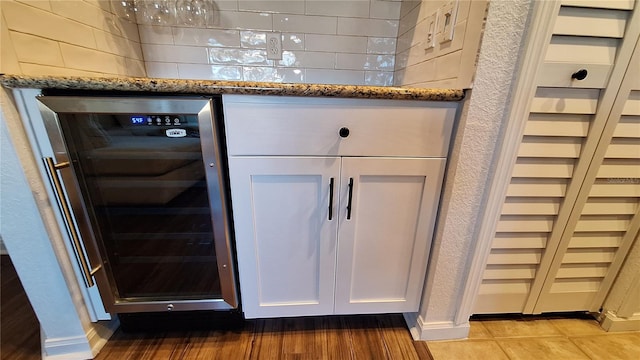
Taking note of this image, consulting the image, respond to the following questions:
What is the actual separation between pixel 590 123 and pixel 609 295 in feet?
2.60

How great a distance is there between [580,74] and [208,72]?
4.86 ft

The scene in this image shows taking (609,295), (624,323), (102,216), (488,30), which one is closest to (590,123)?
(488,30)

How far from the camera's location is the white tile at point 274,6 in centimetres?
114

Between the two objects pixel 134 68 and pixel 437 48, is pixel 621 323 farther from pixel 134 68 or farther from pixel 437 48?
pixel 134 68

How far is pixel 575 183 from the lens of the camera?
0.86 metres

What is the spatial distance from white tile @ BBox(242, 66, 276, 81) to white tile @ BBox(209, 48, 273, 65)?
0.08 feet

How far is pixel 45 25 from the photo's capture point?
2.39 feet

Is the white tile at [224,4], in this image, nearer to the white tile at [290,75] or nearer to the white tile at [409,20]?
the white tile at [290,75]

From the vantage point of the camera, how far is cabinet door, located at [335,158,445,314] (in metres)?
0.80

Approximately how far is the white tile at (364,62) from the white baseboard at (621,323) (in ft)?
4.92

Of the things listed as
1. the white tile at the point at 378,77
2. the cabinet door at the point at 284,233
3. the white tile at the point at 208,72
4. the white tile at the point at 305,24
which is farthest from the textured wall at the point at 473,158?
the white tile at the point at 208,72

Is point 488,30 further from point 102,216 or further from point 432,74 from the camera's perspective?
point 102,216

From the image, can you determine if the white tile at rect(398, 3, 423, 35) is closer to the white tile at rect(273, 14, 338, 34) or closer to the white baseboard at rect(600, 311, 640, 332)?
the white tile at rect(273, 14, 338, 34)

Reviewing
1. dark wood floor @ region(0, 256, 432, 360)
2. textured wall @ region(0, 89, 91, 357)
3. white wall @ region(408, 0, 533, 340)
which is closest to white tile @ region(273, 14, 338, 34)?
white wall @ region(408, 0, 533, 340)
